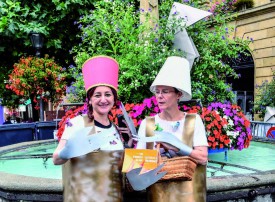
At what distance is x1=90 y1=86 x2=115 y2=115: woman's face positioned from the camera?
2.73 meters

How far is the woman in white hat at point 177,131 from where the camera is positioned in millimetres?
2666

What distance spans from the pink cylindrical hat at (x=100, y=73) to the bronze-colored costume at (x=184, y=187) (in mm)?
413

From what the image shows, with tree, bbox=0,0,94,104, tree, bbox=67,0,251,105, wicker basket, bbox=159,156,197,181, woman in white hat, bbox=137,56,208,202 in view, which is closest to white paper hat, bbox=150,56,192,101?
woman in white hat, bbox=137,56,208,202

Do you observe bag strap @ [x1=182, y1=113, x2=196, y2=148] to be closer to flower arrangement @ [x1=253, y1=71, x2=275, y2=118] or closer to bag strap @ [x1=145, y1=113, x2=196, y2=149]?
bag strap @ [x1=145, y1=113, x2=196, y2=149]

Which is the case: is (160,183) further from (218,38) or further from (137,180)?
(218,38)

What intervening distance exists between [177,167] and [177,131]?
1.04ft

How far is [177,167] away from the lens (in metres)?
2.56

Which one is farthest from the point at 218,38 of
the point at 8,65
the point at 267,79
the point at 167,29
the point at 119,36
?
the point at 267,79

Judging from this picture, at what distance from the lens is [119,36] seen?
263 inches

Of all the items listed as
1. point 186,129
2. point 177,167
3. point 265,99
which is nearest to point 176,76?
point 186,129

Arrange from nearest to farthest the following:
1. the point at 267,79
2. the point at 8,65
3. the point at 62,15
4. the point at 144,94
A: the point at 144,94 < the point at 62,15 < the point at 8,65 < the point at 267,79

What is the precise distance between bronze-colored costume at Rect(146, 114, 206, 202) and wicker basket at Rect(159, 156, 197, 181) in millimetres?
104

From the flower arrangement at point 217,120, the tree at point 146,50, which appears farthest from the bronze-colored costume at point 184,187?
the tree at point 146,50

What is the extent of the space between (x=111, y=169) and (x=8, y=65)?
45.8 feet
